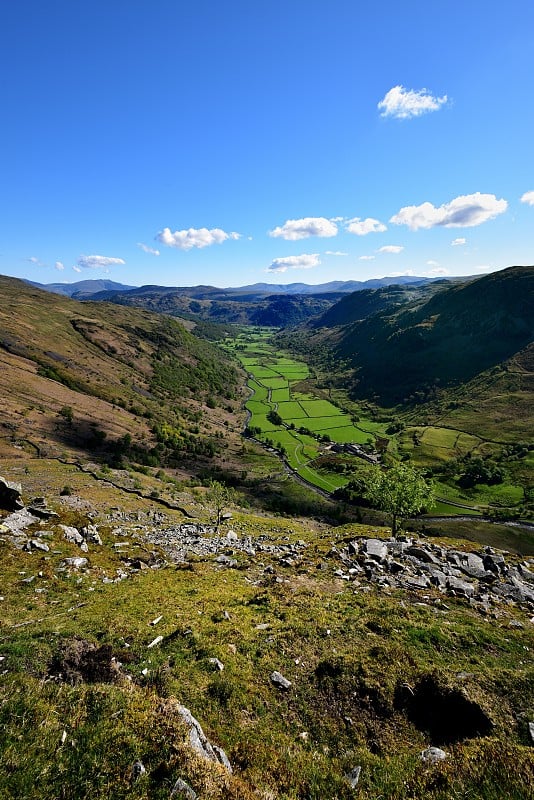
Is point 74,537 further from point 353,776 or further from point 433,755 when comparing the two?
point 433,755

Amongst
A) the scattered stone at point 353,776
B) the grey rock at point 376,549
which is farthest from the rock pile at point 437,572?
the scattered stone at point 353,776

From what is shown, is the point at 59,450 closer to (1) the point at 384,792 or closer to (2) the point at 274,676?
(2) the point at 274,676

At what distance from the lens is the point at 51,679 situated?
14.6 meters

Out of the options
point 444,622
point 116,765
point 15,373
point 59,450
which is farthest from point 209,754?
point 15,373

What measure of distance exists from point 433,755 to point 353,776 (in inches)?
133

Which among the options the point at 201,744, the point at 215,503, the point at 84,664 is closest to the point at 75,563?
the point at 84,664

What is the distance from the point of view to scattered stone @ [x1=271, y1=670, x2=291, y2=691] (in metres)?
17.2

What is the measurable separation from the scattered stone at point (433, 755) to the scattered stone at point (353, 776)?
8.98ft

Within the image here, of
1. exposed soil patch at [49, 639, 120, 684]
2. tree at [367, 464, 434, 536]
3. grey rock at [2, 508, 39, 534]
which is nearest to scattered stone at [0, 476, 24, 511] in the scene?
grey rock at [2, 508, 39, 534]

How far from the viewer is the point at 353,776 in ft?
42.4

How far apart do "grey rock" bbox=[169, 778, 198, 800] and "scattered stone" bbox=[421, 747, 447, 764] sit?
914cm

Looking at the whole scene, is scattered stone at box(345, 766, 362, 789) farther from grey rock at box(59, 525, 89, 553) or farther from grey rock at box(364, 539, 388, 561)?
grey rock at box(59, 525, 89, 553)

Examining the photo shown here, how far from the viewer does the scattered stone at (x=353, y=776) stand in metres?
12.6

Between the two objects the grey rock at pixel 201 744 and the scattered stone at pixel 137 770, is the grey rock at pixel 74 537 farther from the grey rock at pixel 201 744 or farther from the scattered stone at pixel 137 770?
the scattered stone at pixel 137 770
